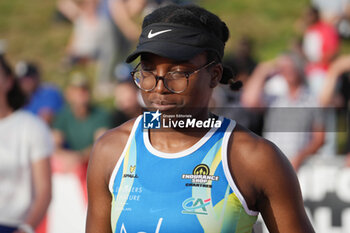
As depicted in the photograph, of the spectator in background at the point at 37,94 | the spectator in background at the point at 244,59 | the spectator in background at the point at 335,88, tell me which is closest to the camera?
the spectator in background at the point at 335,88

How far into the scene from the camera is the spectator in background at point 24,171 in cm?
462

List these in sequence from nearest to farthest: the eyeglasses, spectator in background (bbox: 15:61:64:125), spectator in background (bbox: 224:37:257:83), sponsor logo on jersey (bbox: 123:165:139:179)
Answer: the eyeglasses → sponsor logo on jersey (bbox: 123:165:139:179) → spectator in background (bbox: 224:37:257:83) → spectator in background (bbox: 15:61:64:125)

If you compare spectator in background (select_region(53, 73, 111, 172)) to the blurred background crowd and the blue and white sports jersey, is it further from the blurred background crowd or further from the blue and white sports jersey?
the blue and white sports jersey

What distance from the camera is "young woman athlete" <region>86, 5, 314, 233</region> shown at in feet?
7.43

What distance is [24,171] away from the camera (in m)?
4.68

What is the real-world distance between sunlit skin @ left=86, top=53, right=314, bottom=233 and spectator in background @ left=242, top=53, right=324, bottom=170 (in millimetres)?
3705

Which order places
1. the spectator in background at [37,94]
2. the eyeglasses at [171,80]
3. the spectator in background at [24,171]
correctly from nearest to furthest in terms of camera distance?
1. the eyeglasses at [171,80]
2. the spectator in background at [24,171]
3. the spectator in background at [37,94]

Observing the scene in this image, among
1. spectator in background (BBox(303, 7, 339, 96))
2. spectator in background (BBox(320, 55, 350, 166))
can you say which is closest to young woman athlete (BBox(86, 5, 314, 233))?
spectator in background (BBox(320, 55, 350, 166))

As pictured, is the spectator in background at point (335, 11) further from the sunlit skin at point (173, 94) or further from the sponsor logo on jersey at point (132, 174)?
the sponsor logo on jersey at point (132, 174)

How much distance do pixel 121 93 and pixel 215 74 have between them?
4640 mm

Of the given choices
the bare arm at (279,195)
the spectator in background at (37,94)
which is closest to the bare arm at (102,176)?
the bare arm at (279,195)

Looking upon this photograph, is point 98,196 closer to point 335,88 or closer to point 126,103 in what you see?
point 126,103

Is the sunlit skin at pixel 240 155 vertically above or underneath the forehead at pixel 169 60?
underneath

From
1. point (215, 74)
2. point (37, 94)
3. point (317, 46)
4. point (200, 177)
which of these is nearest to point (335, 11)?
point (317, 46)
